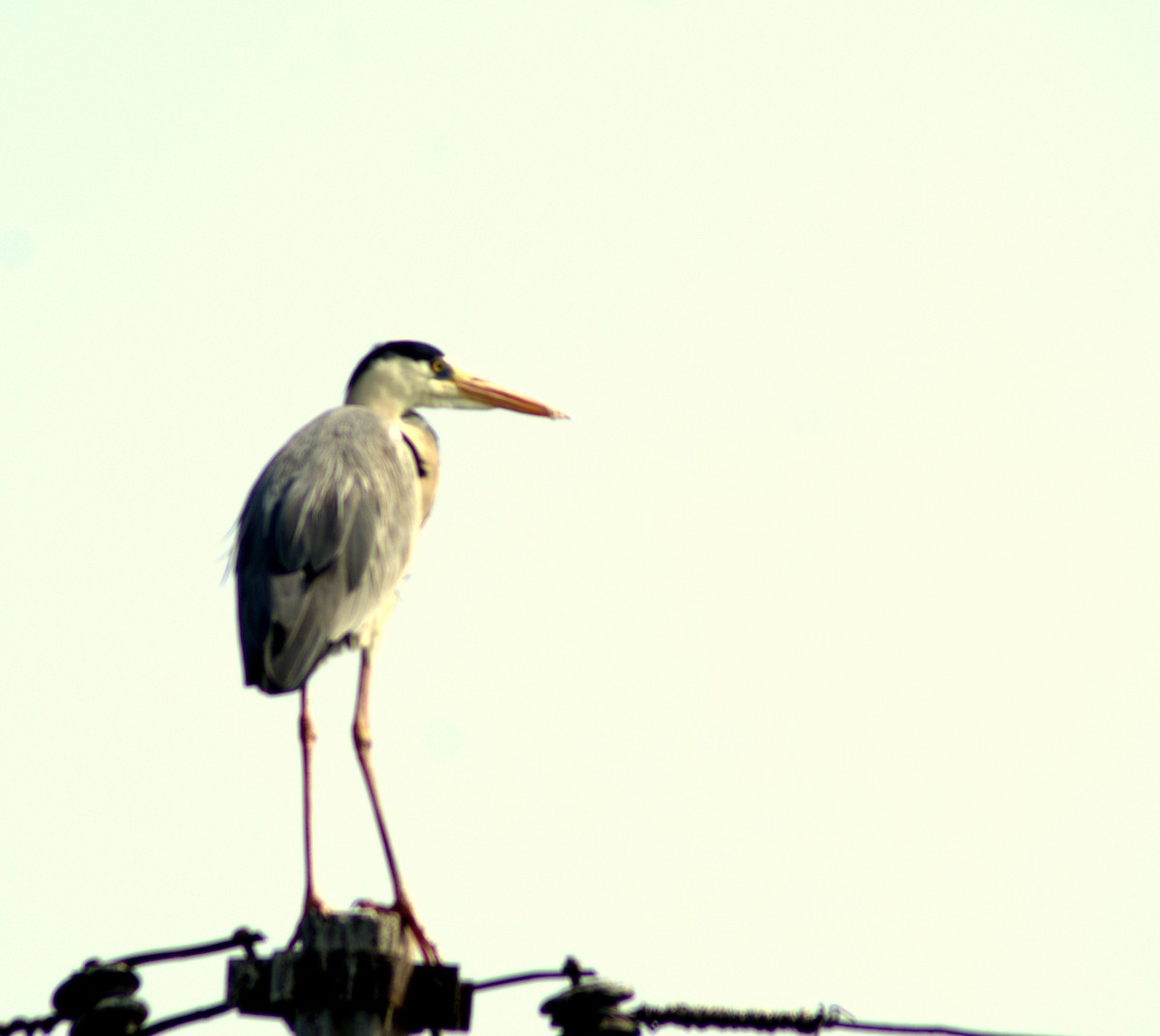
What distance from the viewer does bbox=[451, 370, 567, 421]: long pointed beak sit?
27.9ft

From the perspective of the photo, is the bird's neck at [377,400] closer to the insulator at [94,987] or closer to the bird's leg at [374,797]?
the bird's leg at [374,797]

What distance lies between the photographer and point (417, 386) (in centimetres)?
837

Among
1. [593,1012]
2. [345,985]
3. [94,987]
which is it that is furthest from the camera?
[94,987]

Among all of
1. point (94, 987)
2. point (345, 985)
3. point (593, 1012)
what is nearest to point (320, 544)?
point (94, 987)

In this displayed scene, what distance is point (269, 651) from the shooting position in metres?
5.84

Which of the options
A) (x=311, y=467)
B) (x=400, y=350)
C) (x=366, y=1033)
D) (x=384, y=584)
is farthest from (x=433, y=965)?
(x=400, y=350)

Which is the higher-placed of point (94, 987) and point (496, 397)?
point (496, 397)

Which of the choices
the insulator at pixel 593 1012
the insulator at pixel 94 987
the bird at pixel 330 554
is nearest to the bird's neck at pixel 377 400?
the bird at pixel 330 554

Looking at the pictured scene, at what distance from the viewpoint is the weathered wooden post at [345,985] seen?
3.95 metres

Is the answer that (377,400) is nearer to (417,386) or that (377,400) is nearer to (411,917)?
(417,386)

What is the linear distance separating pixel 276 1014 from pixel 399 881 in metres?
1.64

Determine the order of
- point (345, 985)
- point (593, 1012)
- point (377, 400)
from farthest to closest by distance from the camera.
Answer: point (377, 400)
point (593, 1012)
point (345, 985)

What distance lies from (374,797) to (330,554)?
37.7 inches

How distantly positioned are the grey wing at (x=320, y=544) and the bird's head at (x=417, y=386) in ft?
2.66
